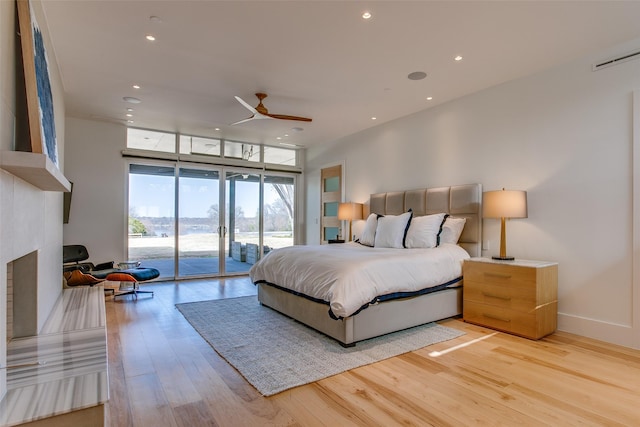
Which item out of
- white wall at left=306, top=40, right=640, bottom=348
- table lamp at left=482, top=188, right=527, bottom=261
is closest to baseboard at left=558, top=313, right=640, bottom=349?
white wall at left=306, top=40, right=640, bottom=348

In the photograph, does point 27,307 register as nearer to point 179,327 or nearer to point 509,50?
point 179,327

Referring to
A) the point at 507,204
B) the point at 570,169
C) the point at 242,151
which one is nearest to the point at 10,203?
the point at 507,204

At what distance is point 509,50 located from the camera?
322 cm

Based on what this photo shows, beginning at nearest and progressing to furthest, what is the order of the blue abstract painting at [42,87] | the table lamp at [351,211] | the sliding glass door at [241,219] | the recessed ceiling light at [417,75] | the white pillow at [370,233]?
the blue abstract painting at [42,87] → the recessed ceiling light at [417,75] → the white pillow at [370,233] → the table lamp at [351,211] → the sliding glass door at [241,219]

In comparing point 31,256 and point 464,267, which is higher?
point 31,256

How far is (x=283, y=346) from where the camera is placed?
296 cm

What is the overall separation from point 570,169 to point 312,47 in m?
2.87

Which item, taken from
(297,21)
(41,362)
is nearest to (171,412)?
(41,362)

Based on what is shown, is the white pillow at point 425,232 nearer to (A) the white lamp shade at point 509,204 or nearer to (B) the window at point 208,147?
(A) the white lamp shade at point 509,204

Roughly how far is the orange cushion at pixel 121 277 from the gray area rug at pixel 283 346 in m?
1.22

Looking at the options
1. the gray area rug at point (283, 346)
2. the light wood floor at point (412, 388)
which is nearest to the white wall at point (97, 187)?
the gray area rug at point (283, 346)

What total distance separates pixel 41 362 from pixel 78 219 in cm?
483

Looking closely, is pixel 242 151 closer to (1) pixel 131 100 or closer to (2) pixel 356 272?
(1) pixel 131 100

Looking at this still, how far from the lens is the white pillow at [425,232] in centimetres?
413
